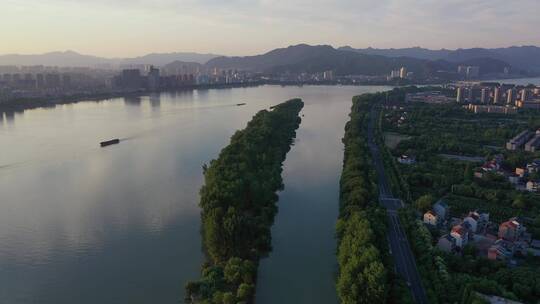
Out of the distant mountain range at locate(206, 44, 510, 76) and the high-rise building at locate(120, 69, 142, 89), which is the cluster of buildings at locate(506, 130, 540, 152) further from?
the distant mountain range at locate(206, 44, 510, 76)

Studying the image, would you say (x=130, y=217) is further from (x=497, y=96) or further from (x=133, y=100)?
(x=497, y=96)

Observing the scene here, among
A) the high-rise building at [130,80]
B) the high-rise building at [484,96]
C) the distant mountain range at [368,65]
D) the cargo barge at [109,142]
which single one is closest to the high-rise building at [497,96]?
the high-rise building at [484,96]

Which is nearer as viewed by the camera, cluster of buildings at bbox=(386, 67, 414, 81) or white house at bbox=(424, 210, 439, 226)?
white house at bbox=(424, 210, 439, 226)

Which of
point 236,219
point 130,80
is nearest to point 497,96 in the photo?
point 236,219

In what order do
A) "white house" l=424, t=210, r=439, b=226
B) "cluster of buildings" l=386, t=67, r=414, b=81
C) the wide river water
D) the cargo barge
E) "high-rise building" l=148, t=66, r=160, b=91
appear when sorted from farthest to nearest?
"cluster of buildings" l=386, t=67, r=414, b=81
"high-rise building" l=148, t=66, r=160, b=91
the cargo barge
"white house" l=424, t=210, r=439, b=226
the wide river water

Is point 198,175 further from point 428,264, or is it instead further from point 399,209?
point 428,264

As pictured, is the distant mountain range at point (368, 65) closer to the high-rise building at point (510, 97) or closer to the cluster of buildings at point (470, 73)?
Answer: the cluster of buildings at point (470, 73)

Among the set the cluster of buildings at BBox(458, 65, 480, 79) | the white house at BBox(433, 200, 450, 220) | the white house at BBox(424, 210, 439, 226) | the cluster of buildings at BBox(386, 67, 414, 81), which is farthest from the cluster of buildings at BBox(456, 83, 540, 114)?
the cluster of buildings at BBox(458, 65, 480, 79)

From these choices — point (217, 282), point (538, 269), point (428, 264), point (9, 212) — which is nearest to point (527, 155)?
point (538, 269)
